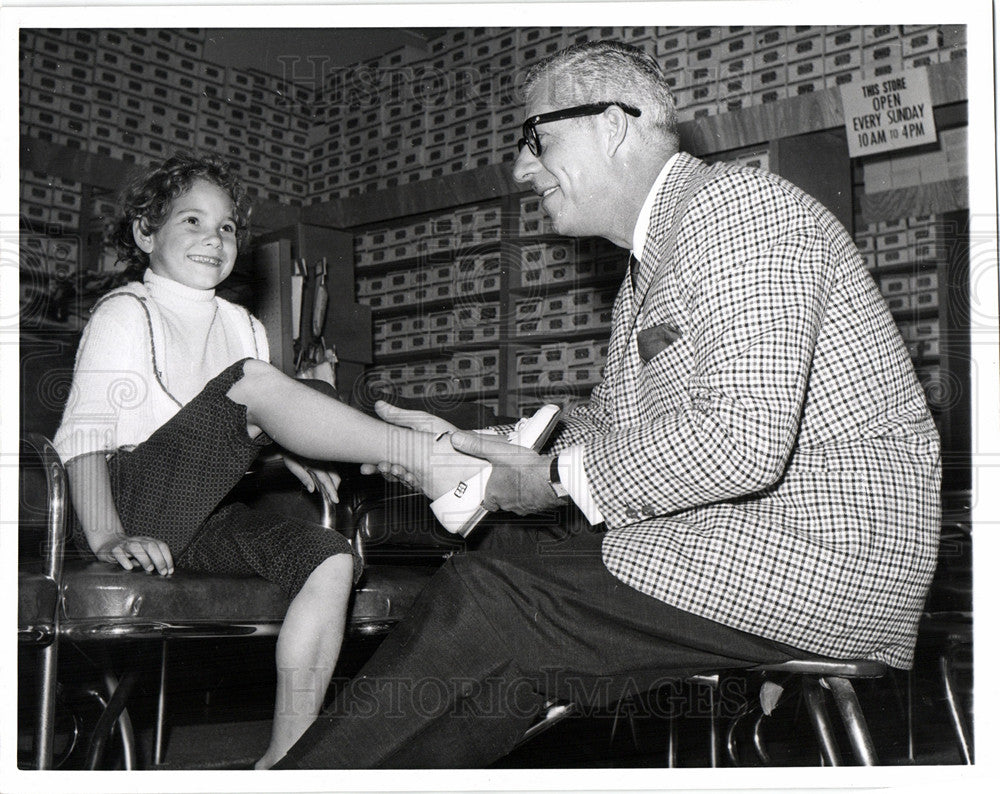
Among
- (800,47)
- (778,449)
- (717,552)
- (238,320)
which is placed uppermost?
(800,47)

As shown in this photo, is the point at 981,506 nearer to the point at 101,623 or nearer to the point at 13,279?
the point at 101,623

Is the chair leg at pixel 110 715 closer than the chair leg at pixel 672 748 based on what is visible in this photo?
Yes

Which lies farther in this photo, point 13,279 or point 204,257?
point 204,257

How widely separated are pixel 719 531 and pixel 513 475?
248mm

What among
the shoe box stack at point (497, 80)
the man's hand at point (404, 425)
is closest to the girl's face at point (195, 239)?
the man's hand at point (404, 425)

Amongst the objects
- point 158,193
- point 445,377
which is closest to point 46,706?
point 158,193

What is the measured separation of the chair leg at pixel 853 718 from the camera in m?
1.12

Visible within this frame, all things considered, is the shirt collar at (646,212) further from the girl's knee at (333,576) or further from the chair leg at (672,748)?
the chair leg at (672,748)

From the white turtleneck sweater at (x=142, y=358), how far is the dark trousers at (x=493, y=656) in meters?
0.66

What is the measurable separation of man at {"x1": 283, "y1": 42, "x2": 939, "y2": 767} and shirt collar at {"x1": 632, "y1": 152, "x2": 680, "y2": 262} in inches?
4.8

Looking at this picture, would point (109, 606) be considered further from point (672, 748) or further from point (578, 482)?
point (672, 748)

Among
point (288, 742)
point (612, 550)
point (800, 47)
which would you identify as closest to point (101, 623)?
point (288, 742)

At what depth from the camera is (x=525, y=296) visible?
3986 mm

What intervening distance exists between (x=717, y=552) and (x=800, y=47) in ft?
8.28
